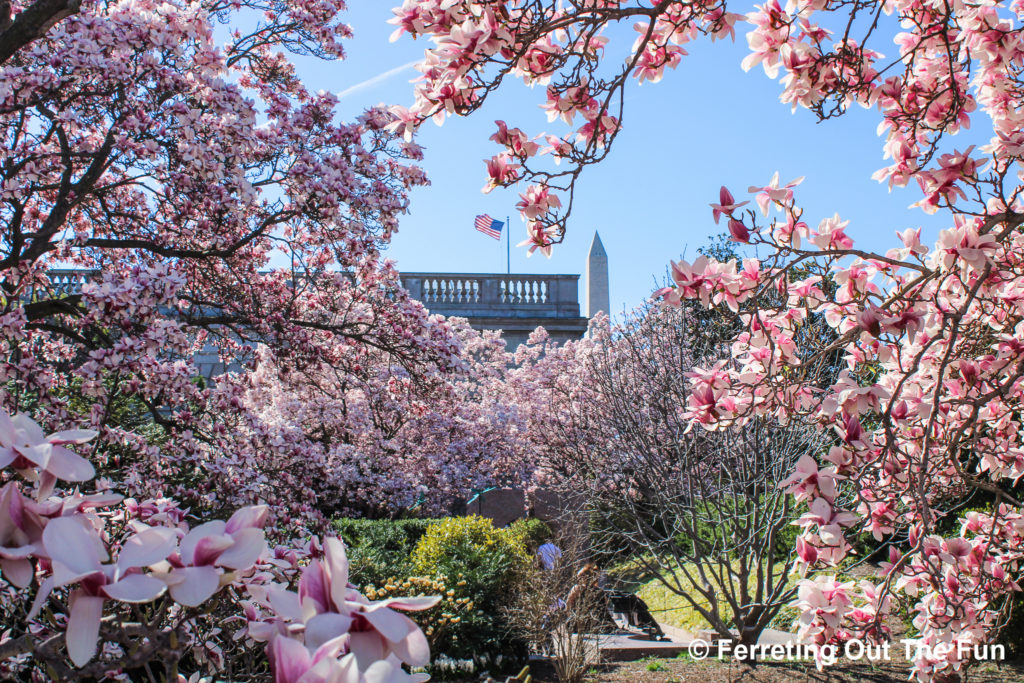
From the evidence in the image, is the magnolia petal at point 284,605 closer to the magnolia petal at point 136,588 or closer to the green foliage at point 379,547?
the magnolia petal at point 136,588

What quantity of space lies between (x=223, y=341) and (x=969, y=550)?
7.42 m

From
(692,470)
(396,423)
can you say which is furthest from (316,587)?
(396,423)

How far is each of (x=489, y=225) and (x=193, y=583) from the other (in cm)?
1780

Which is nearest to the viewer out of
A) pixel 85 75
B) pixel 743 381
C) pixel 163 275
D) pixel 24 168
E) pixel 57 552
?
pixel 57 552

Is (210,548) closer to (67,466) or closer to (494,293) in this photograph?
(67,466)

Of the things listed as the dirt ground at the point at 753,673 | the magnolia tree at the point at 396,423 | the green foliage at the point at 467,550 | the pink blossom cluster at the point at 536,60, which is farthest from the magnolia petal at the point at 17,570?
the green foliage at the point at 467,550

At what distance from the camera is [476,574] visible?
7340 mm

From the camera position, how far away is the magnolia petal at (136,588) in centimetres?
84

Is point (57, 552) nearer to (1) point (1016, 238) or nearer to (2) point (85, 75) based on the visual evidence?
(1) point (1016, 238)

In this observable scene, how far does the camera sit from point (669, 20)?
2.91m

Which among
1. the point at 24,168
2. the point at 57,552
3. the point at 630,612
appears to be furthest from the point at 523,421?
the point at 57,552

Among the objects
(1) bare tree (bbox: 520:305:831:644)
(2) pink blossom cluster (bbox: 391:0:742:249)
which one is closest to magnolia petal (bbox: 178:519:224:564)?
(2) pink blossom cluster (bbox: 391:0:742:249)

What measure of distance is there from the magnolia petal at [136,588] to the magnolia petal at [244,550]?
3.0 inches

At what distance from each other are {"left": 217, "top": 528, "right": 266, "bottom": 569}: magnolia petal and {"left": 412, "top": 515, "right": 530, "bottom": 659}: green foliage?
5969 mm
